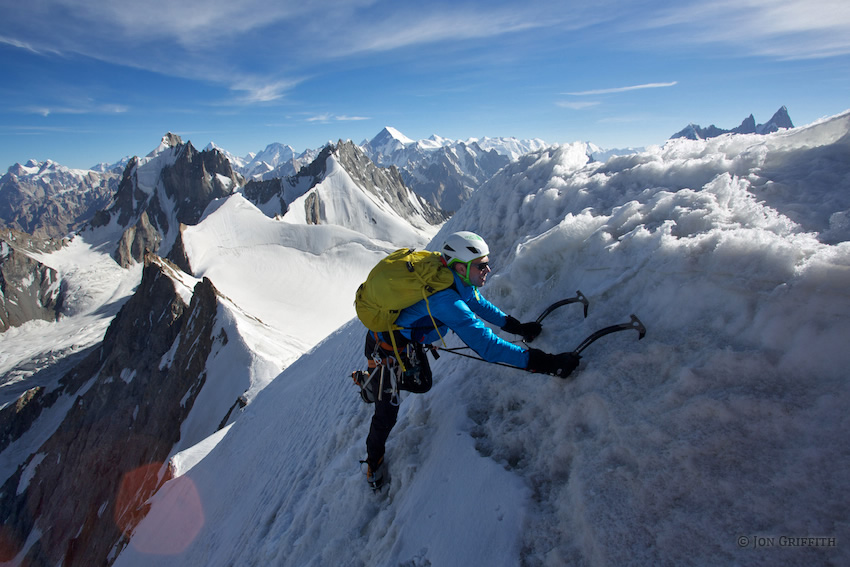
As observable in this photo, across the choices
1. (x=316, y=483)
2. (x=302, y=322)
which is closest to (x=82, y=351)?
(x=302, y=322)

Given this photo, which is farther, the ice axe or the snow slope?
the ice axe

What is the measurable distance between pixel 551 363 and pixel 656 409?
2.96 feet

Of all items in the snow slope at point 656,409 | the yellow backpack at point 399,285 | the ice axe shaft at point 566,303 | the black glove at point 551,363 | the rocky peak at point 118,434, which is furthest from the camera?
the rocky peak at point 118,434

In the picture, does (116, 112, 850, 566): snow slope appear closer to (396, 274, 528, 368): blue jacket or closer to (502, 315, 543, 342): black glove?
(502, 315, 543, 342): black glove

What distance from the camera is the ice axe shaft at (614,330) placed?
3.48 metres

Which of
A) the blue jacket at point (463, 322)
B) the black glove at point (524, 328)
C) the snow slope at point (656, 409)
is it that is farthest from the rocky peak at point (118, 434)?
the black glove at point (524, 328)

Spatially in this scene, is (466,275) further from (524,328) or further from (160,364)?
(160,364)

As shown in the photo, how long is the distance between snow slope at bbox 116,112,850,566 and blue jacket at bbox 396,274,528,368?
29.2 inches

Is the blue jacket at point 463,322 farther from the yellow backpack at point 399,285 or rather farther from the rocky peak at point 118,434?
the rocky peak at point 118,434

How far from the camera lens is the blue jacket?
355 centimetres

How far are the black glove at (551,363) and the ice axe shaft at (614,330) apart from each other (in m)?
0.13

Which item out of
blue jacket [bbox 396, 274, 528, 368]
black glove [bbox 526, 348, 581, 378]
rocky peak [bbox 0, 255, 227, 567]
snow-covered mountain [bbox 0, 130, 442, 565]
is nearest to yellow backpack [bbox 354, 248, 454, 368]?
blue jacket [bbox 396, 274, 528, 368]

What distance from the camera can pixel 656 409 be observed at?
9.82ft

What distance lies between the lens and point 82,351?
7719 cm
